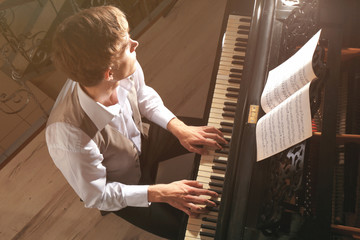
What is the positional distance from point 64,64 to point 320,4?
44.1 inches

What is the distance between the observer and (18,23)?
10.9ft

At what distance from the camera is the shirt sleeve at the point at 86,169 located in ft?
4.62

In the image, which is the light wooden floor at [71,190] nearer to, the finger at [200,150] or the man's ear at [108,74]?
the finger at [200,150]

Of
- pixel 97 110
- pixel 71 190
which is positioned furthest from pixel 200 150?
pixel 71 190

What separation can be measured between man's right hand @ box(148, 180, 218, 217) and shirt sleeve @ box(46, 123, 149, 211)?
0.24 feet

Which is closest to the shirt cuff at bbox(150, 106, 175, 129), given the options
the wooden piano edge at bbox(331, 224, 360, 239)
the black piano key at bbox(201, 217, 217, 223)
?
the black piano key at bbox(201, 217, 217, 223)

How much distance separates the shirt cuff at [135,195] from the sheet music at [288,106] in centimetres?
65

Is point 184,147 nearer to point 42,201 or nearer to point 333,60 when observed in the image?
point 333,60

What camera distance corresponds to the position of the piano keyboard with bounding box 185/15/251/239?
158cm

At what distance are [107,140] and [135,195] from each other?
320 mm

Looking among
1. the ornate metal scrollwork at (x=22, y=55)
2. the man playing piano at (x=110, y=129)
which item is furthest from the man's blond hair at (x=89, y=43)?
the ornate metal scrollwork at (x=22, y=55)

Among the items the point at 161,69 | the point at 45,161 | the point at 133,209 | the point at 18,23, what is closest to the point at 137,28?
the point at 161,69

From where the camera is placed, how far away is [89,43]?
125 centimetres

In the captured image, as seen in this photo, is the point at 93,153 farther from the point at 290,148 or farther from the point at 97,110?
→ the point at 290,148
